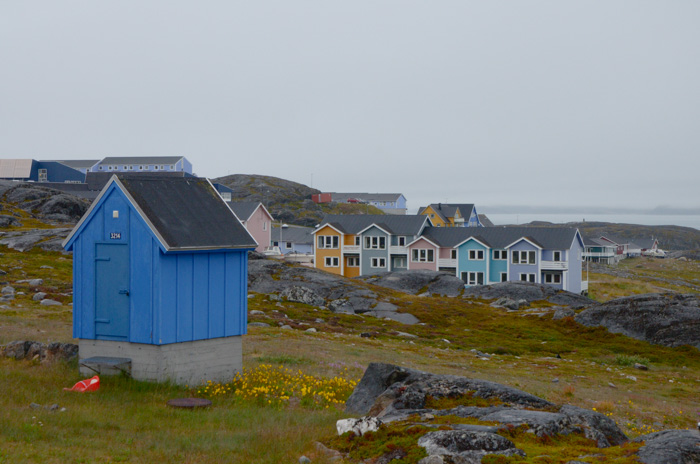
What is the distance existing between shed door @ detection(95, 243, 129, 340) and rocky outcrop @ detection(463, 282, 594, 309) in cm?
5769

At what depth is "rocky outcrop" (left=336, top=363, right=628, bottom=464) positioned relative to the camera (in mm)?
8852

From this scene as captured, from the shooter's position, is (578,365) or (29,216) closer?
(578,365)

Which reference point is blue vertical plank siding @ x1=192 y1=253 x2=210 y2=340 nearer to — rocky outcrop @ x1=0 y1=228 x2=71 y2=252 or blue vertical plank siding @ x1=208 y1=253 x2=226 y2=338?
blue vertical plank siding @ x1=208 y1=253 x2=226 y2=338

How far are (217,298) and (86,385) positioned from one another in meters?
4.15

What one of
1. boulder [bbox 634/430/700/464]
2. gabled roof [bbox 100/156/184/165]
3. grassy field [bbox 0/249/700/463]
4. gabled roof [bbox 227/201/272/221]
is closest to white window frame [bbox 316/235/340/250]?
gabled roof [bbox 227/201/272/221]

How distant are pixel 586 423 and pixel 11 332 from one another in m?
23.1

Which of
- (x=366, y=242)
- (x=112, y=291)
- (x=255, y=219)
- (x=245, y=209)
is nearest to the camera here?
(x=112, y=291)

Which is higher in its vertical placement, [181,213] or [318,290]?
[181,213]

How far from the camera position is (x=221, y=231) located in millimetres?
18844

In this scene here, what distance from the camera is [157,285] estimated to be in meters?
16.9

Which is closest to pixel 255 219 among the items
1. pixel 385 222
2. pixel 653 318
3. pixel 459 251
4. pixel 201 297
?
pixel 385 222

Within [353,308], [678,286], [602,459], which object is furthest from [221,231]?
[678,286]

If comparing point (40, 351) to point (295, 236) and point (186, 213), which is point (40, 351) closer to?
point (186, 213)

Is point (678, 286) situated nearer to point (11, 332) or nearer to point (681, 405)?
point (681, 405)
